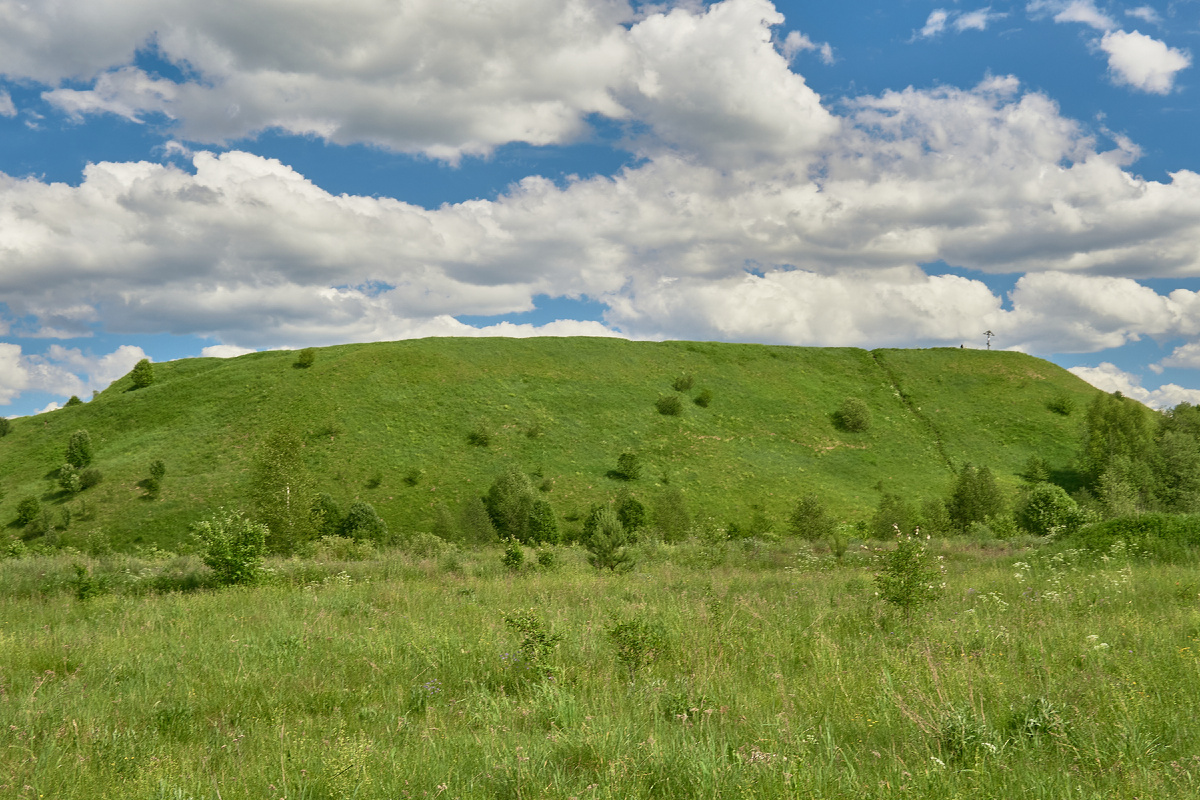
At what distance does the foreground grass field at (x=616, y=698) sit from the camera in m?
3.75

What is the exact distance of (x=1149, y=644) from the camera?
6.26 metres

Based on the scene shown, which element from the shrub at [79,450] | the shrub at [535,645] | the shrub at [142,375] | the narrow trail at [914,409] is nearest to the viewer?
the shrub at [535,645]

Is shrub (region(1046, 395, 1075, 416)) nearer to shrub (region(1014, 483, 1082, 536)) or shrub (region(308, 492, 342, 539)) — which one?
shrub (region(1014, 483, 1082, 536))

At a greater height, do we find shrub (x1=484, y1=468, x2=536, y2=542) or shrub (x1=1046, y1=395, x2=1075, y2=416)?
shrub (x1=1046, y1=395, x2=1075, y2=416)

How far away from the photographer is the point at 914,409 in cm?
8625

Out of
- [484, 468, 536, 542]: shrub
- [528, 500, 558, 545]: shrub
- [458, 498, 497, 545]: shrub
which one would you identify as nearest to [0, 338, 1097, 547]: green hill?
[484, 468, 536, 542]: shrub

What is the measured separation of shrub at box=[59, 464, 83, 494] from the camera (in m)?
56.2

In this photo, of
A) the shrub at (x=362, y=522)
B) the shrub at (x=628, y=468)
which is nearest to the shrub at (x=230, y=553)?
the shrub at (x=362, y=522)

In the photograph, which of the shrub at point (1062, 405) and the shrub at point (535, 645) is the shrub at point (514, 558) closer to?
the shrub at point (535, 645)

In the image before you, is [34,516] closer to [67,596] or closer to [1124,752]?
[67,596]

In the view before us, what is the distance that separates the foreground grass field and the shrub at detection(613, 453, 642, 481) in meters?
52.6

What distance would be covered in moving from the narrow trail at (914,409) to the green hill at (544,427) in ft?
1.21

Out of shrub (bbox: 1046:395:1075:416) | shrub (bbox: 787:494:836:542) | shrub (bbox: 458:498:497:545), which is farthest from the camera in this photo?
shrub (bbox: 1046:395:1075:416)

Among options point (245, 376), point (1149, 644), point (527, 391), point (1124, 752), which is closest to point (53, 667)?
point (1124, 752)
